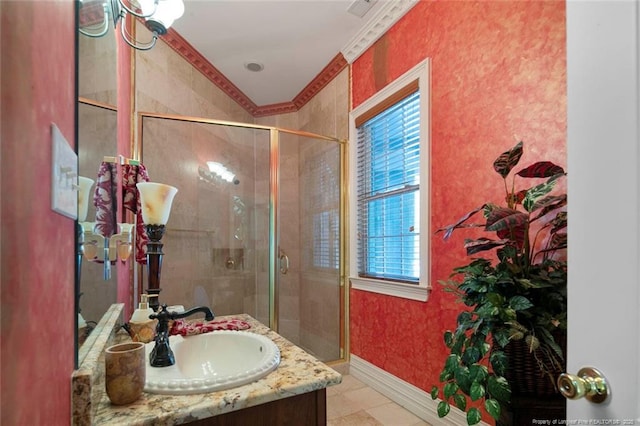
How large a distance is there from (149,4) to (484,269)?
188 cm

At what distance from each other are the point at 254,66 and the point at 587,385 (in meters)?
3.33

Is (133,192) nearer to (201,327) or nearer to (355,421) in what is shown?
(201,327)

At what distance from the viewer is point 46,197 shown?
461 mm

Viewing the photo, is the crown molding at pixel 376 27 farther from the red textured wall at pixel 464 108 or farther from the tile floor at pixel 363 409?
the tile floor at pixel 363 409

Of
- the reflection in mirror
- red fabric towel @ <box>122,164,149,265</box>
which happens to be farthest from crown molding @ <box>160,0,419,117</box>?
the reflection in mirror

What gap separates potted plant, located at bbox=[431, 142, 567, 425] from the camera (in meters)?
1.12

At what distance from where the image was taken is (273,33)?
2738 millimetres

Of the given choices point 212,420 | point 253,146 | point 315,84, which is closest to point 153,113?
point 253,146

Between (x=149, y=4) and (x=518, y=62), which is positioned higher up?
(x=149, y=4)

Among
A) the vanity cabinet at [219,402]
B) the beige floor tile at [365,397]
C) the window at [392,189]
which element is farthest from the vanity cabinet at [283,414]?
the beige floor tile at [365,397]

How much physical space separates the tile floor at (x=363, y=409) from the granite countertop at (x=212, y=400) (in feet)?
4.43

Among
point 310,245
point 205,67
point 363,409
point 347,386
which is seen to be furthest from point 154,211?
point 205,67

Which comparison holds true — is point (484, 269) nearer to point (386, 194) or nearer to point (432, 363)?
point (432, 363)

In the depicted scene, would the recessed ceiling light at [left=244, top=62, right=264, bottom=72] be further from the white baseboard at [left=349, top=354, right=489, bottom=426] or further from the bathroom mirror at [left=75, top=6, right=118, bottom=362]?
the white baseboard at [left=349, top=354, right=489, bottom=426]
